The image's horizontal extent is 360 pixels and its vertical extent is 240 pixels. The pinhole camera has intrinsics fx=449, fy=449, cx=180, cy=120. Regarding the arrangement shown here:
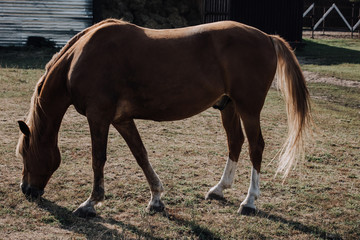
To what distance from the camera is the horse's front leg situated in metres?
4.00

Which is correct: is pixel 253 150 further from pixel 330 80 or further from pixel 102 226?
pixel 330 80

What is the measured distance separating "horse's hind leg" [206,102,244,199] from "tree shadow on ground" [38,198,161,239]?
1.03 meters

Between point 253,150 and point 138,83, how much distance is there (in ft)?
4.17

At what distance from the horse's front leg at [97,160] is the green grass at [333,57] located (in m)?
9.70

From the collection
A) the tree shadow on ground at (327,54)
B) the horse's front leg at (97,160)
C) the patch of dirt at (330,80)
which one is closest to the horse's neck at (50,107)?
the horse's front leg at (97,160)

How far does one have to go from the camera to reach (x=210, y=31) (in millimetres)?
4238

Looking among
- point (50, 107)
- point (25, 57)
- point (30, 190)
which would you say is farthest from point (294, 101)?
point (25, 57)

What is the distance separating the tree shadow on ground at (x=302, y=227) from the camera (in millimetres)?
3865

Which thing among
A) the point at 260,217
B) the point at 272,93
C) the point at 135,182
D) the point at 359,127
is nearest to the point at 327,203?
the point at 260,217

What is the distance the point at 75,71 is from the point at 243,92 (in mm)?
1538

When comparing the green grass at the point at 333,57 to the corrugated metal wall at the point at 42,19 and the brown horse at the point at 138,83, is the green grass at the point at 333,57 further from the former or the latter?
the brown horse at the point at 138,83

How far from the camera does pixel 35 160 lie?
414 centimetres

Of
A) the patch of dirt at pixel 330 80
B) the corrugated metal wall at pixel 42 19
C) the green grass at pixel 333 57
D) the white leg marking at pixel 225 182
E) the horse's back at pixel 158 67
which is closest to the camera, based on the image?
the horse's back at pixel 158 67

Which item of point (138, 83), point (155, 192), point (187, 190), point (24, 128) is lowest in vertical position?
point (187, 190)
